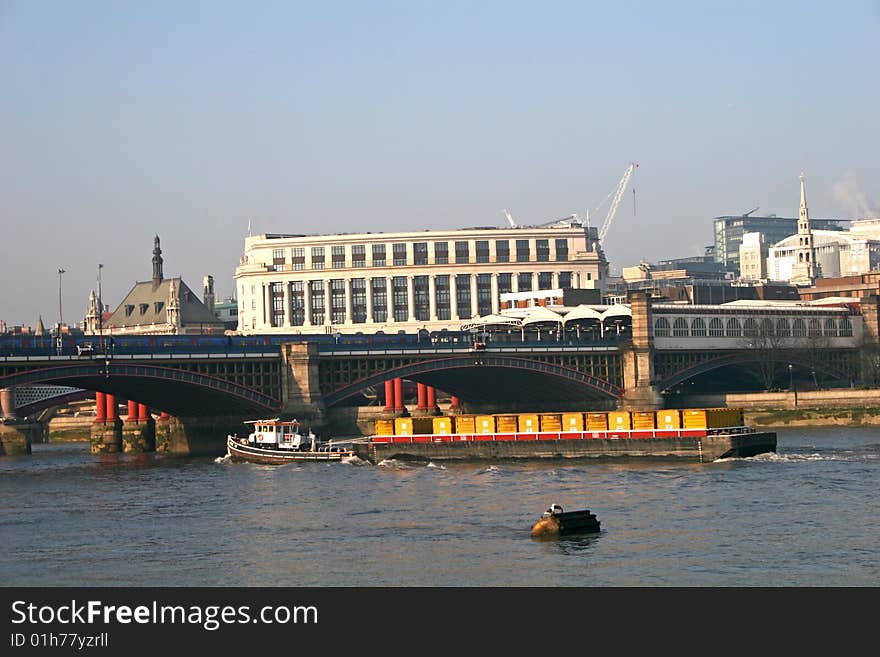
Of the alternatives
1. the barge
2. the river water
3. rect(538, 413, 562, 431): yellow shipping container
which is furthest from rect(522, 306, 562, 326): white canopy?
the river water

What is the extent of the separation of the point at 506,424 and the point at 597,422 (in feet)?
24.3

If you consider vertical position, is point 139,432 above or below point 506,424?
above

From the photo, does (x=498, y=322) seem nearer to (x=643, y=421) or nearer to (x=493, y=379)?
(x=493, y=379)

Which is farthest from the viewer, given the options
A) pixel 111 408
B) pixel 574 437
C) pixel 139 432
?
pixel 111 408

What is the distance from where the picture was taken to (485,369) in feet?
509

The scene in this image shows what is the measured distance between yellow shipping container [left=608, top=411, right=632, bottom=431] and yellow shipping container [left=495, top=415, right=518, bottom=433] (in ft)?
25.5

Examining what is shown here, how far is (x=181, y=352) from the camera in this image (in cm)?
13338

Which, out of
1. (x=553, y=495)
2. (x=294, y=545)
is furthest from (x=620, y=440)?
(x=294, y=545)

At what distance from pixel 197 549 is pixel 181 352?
62718 mm

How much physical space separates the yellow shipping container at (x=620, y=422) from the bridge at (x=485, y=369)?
3435 centimetres

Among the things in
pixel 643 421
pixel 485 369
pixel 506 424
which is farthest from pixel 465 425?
pixel 485 369
